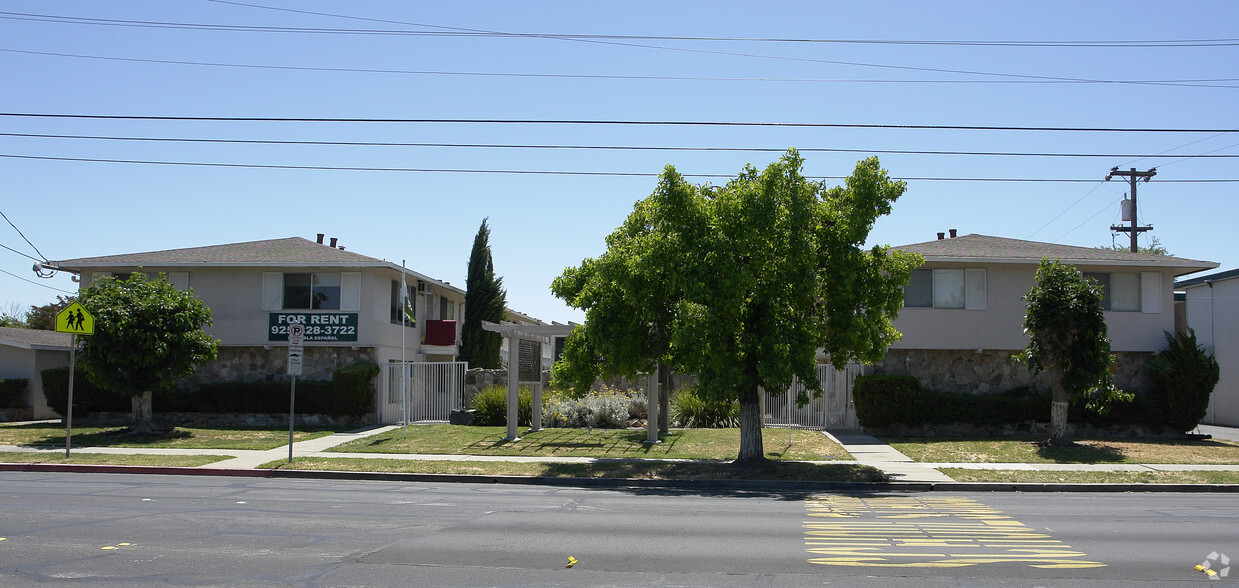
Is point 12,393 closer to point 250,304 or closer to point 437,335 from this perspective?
point 250,304

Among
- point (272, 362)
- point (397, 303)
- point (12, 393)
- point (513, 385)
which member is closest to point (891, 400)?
point (513, 385)

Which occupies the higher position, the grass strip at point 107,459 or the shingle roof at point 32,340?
the shingle roof at point 32,340

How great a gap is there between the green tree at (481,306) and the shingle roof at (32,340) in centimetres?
1316

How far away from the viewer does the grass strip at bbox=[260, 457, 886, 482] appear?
1634cm

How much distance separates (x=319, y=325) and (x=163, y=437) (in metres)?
5.54

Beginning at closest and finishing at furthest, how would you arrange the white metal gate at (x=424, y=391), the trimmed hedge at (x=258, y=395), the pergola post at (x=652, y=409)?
the pergola post at (x=652, y=409)
the trimmed hedge at (x=258, y=395)
the white metal gate at (x=424, y=391)

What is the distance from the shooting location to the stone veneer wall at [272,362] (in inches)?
1056

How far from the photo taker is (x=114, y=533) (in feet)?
31.9

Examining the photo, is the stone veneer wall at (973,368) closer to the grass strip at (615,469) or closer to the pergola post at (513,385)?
the grass strip at (615,469)

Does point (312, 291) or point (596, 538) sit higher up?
point (312, 291)

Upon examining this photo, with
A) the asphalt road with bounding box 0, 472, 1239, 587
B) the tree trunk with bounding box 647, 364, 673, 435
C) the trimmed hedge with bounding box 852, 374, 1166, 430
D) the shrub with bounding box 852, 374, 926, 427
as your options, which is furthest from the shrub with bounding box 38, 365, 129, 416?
the trimmed hedge with bounding box 852, 374, 1166, 430

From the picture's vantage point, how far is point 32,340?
2855 centimetres

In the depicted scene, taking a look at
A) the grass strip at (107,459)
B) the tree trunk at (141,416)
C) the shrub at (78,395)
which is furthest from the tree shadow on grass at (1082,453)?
the shrub at (78,395)

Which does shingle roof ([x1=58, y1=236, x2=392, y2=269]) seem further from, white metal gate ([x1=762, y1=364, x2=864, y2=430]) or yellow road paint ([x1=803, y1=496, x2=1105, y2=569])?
yellow road paint ([x1=803, y1=496, x2=1105, y2=569])
